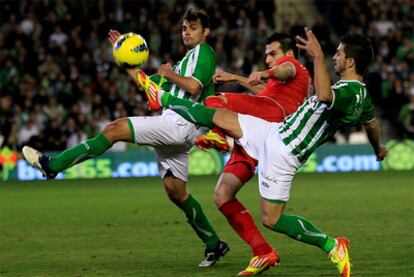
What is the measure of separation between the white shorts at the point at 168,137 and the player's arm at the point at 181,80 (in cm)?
29

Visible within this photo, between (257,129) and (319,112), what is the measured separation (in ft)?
1.96

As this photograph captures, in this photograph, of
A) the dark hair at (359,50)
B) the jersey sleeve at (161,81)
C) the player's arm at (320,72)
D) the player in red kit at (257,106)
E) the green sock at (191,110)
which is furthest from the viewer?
the jersey sleeve at (161,81)

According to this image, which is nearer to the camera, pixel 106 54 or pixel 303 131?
pixel 303 131

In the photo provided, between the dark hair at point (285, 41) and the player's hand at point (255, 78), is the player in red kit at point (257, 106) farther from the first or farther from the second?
the player's hand at point (255, 78)

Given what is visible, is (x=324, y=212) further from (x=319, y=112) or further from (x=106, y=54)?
(x=106, y=54)

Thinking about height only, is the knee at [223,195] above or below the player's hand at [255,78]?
below

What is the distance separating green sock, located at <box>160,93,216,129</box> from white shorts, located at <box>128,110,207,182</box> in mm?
508

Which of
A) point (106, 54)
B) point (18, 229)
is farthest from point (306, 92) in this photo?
point (106, 54)

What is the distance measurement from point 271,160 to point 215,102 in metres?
1.00

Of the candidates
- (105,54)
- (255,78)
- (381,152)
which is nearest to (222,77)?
(255,78)

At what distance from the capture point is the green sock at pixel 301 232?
8.48m

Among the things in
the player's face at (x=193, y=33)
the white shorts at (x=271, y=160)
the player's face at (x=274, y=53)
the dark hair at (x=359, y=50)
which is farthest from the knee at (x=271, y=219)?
the player's face at (x=193, y=33)

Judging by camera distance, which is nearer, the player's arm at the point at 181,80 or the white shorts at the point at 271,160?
the white shorts at the point at 271,160

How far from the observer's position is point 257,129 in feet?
28.5
